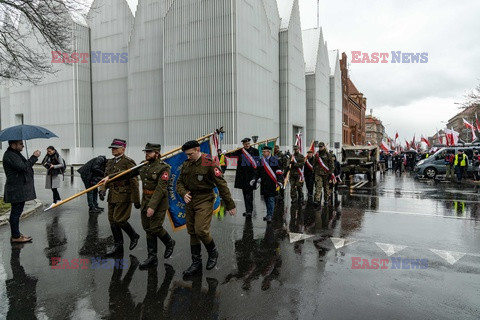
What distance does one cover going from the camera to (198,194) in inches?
194

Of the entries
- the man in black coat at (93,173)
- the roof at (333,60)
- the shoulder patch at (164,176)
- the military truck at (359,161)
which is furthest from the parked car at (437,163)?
the roof at (333,60)

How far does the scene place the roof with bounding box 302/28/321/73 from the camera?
42194 millimetres

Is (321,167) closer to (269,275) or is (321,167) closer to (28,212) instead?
(269,275)

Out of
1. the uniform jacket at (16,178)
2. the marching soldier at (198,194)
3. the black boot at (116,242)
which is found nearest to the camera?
the marching soldier at (198,194)

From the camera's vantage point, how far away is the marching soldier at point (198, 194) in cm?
482

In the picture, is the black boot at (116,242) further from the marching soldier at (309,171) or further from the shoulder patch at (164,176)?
the marching soldier at (309,171)

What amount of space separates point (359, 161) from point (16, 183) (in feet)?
54.9

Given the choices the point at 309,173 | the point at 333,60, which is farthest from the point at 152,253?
the point at 333,60

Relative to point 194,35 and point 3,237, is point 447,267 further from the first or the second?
point 194,35

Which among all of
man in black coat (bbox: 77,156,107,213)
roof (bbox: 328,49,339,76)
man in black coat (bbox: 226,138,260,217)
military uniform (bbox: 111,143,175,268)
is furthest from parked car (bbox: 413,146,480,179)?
roof (bbox: 328,49,339,76)

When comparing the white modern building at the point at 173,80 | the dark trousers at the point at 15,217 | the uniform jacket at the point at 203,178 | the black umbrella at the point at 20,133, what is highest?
the white modern building at the point at 173,80

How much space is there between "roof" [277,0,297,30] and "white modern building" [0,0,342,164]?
0.38 feet

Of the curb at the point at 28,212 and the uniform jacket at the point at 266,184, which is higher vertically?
the uniform jacket at the point at 266,184

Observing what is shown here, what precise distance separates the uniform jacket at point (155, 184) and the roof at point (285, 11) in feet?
105
